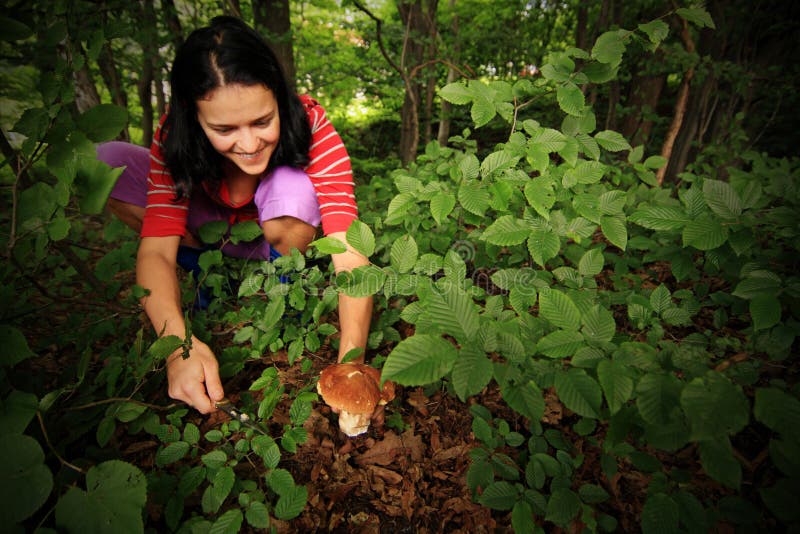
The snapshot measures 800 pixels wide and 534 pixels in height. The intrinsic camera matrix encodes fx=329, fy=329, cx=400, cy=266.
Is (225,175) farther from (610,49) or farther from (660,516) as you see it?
(660,516)

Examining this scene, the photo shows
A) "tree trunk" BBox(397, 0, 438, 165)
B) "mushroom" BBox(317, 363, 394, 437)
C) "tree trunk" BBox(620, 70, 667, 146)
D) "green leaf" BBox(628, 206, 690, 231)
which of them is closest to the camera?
"green leaf" BBox(628, 206, 690, 231)

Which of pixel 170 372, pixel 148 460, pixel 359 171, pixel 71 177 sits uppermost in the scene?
pixel 71 177

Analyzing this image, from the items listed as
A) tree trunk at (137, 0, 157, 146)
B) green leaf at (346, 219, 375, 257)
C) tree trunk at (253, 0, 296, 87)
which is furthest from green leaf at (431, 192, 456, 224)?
tree trunk at (253, 0, 296, 87)

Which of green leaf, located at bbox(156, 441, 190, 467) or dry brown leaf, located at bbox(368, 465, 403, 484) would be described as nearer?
green leaf, located at bbox(156, 441, 190, 467)

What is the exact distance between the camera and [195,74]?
6.00 feet

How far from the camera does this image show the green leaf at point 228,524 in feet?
4.25

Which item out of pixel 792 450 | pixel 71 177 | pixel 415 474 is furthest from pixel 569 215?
pixel 71 177

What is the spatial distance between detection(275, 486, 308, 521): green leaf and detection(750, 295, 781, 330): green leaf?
5.83ft

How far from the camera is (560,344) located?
3.22 ft

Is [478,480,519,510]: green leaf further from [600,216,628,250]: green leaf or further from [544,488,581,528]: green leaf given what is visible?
[600,216,628,250]: green leaf

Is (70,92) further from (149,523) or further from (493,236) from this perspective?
(149,523)

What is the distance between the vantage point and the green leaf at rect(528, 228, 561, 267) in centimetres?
141

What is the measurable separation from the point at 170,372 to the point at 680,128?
798 cm

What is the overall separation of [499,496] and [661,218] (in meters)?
1.26
